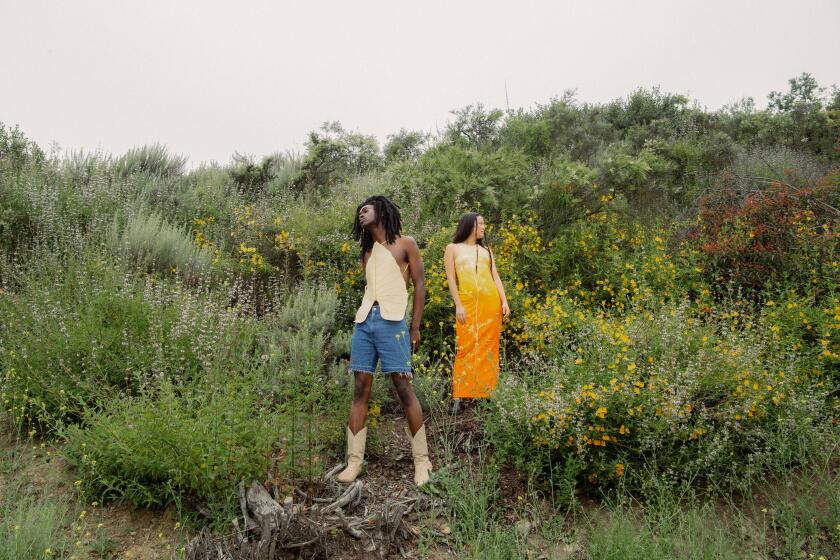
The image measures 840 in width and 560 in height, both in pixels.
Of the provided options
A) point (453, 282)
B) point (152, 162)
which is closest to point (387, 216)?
point (453, 282)

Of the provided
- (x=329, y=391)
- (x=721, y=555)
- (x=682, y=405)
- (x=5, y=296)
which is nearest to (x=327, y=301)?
(x=329, y=391)

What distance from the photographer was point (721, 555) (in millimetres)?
3244

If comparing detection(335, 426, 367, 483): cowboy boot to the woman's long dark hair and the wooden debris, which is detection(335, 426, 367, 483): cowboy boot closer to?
the wooden debris

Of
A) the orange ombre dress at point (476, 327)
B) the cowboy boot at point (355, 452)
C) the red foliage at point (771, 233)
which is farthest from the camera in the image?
the red foliage at point (771, 233)

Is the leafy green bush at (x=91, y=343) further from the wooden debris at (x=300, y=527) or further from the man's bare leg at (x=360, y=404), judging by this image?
the wooden debris at (x=300, y=527)

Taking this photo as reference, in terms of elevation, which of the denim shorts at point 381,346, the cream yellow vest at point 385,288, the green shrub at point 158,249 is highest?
the green shrub at point 158,249

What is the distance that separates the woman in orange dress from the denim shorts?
95cm

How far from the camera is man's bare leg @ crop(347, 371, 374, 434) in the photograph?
13.7 ft

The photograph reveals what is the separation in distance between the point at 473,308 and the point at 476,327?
0.54 ft

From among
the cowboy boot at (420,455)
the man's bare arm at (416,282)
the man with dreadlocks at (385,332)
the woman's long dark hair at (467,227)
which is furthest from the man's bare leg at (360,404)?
the woman's long dark hair at (467,227)

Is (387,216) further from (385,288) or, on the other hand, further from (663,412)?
(663,412)

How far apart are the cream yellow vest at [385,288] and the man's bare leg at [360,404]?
41cm

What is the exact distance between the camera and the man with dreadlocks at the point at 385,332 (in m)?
4.18

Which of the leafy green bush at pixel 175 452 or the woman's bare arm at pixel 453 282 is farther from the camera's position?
the woman's bare arm at pixel 453 282
